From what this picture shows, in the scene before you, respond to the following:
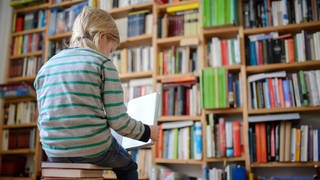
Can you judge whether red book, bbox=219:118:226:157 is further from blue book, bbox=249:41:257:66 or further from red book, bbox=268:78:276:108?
blue book, bbox=249:41:257:66

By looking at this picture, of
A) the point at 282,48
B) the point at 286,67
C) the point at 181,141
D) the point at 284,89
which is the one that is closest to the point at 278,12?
the point at 282,48

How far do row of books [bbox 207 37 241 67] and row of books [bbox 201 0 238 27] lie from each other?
0.16m

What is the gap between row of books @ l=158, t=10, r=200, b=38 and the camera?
3125 millimetres

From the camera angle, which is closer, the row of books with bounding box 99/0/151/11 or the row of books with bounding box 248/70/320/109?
the row of books with bounding box 248/70/320/109

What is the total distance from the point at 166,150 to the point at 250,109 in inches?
31.6


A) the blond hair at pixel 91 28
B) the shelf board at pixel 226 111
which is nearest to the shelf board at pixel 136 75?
the shelf board at pixel 226 111

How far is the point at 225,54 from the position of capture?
2.95 metres

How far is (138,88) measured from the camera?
321 centimetres

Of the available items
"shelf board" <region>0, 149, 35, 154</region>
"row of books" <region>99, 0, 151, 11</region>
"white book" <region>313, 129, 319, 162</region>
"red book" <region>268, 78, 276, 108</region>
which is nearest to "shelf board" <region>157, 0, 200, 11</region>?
"row of books" <region>99, 0, 151, 11</region>

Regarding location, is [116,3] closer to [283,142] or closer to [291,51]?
[291,51]

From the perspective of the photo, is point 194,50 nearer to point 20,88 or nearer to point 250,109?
point 250,109

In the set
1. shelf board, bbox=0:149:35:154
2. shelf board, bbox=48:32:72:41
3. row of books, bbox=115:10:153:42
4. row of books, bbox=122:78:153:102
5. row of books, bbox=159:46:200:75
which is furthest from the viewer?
shelf board, bbox=48:32:72:41

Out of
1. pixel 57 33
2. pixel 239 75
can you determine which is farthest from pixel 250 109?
pixel 57 33

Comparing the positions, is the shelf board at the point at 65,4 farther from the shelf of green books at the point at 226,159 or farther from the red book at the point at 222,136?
the shelf of green books at the point at 226,159
